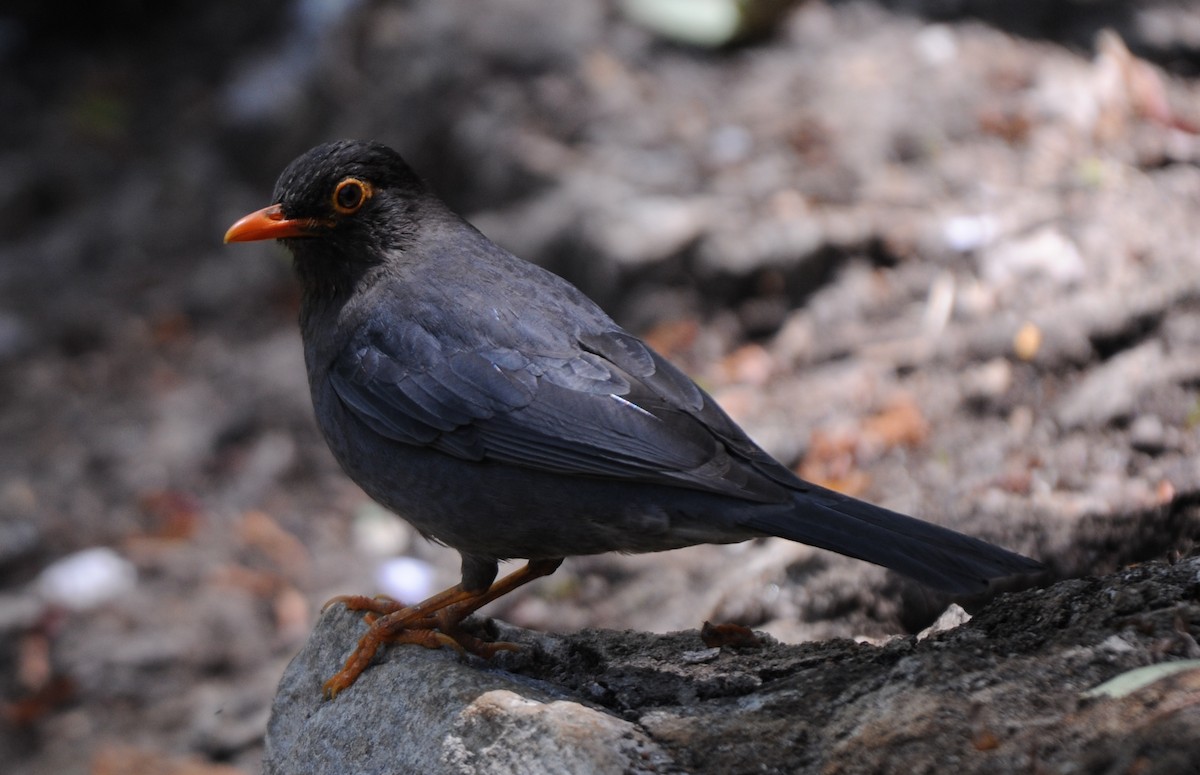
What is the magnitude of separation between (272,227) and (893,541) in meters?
2.32

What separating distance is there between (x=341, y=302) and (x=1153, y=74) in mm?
5238

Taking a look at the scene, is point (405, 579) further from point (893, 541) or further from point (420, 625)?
point (893, 541)

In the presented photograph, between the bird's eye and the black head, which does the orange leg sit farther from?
the bird's eye

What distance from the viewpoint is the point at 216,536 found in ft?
22.3

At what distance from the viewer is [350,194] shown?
14.3 ft

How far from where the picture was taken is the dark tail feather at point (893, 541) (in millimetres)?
3150

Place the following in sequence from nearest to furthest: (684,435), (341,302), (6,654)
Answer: (684,435), (341,302), (6,654)

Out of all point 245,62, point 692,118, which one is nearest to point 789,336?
point 692,118

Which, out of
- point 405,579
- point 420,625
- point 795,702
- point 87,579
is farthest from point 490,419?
point 87,579

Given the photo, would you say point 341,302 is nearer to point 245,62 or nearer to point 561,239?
point 561,239

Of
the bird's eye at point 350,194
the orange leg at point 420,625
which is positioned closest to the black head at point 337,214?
the bird's eye at point 350,194

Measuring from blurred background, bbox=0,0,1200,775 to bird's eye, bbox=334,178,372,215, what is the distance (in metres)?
2.02

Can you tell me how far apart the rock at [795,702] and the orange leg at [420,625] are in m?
0.05

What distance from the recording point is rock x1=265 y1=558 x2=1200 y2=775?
8.93ft
